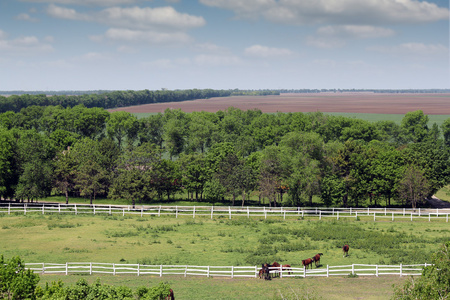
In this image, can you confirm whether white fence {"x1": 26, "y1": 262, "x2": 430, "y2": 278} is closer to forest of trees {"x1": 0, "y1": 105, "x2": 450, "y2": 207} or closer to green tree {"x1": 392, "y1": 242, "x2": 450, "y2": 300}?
green tree {"x1": 392, "y1": 242, "x2": 450, "y2": 300}

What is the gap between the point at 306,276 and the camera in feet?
105

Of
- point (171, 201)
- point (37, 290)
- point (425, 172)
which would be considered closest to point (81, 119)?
point (171, 201)

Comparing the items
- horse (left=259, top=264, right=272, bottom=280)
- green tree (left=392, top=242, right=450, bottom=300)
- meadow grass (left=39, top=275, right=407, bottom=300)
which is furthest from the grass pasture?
green tree (left=392, top=242, right=450, bottom=300)

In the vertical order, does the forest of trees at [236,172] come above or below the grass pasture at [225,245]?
above

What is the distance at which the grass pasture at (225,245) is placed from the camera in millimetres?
29922

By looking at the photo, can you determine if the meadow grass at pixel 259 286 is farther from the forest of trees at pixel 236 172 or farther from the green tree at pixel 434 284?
the forest of trees at pixel 236 172

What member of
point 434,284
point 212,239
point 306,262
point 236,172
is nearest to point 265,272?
point 306,262

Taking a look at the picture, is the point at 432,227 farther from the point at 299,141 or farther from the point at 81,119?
the point at 81,119

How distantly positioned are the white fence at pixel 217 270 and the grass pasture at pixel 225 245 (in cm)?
56

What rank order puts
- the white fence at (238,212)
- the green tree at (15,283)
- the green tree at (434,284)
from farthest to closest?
the white fence at (238,212) < the green tree at (15,283) < the green tree at (434,284)

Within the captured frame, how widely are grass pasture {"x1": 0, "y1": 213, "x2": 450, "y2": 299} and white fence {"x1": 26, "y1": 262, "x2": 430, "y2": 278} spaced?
0.56m

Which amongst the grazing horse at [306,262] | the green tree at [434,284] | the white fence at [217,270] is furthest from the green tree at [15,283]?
the grazing horse at [306,262]

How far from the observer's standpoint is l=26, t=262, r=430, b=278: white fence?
31719mm

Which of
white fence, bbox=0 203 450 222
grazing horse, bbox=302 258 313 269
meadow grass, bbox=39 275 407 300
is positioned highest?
grazing horse, bbox=302 258 313 269
